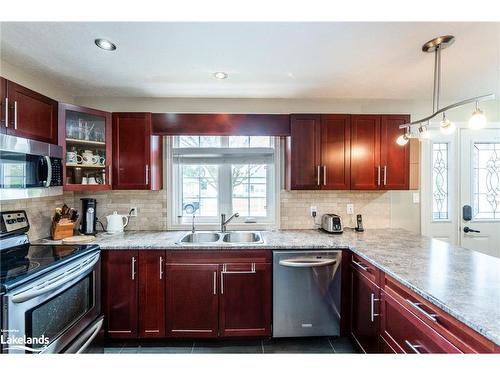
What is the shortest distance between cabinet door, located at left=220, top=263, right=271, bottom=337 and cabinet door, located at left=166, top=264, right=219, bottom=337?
12 cm

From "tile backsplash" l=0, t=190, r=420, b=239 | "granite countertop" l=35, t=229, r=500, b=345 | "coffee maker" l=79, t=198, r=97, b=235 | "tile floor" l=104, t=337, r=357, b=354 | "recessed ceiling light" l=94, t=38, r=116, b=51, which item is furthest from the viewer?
"tile backsplash" l=0, t=190, r=420, b=239

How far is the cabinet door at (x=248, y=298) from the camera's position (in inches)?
83.6

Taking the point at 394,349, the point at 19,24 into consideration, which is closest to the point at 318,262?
the point at 394,349

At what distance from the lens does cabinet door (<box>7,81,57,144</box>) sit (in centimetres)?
172

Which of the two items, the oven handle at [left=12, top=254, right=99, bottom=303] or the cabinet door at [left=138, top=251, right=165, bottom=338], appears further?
the cabinet door at [left=138, top=251, right=165, bottom=338]

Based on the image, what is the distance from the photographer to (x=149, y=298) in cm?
212

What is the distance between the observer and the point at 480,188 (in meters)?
2.82

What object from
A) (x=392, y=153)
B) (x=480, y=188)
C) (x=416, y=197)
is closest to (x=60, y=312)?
(x=392, y=153)

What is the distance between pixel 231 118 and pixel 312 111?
0.93 meters

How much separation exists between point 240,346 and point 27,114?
2528mm

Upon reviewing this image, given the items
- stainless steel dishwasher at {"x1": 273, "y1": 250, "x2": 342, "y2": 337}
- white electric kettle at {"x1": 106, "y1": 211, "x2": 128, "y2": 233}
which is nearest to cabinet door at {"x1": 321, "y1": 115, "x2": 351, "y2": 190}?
stainless steel dishwasher at {"x1": 273, "y1": 250, "x2": 342, "y2": 337}

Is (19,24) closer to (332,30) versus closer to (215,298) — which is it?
(332,30)

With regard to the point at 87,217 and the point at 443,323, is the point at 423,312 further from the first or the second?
the point at 87,217

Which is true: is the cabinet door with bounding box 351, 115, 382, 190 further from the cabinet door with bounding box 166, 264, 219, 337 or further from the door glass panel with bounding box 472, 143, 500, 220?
the cabinet door with bounding box 166, 264, 219, 337
